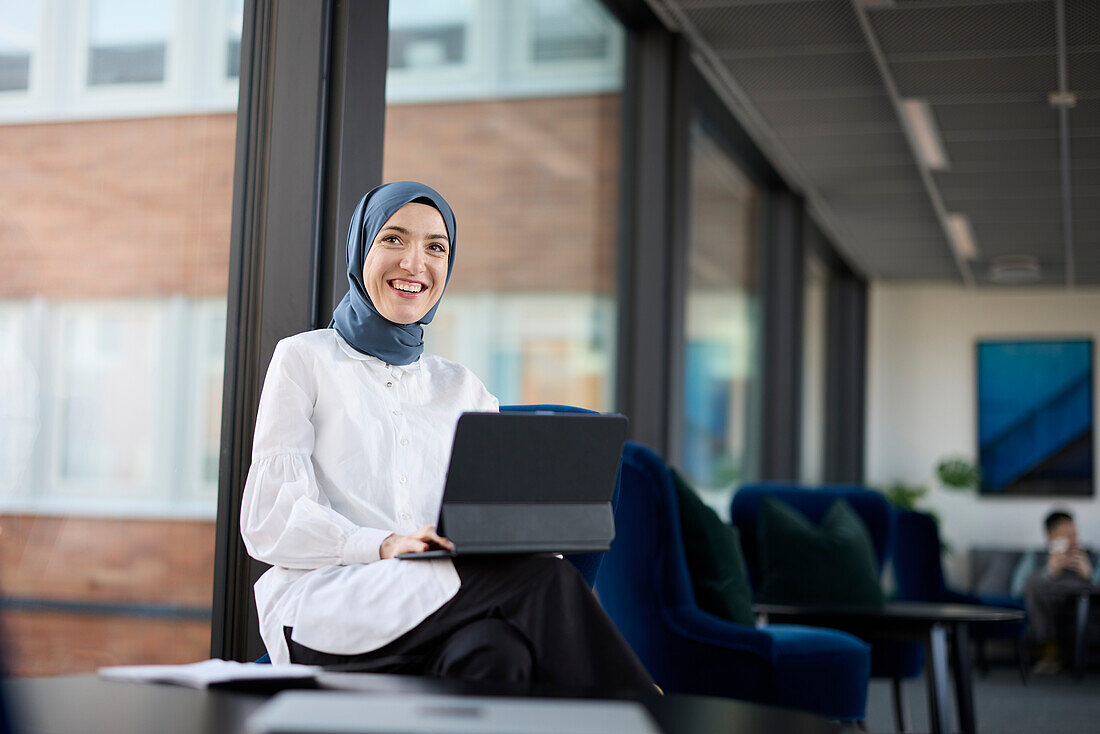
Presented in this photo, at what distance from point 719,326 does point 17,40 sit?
4.03 meters

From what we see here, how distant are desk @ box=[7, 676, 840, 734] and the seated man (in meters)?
6.80

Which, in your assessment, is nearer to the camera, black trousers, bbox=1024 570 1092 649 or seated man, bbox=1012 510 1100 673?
seated man, bbox=1012 510 1100 673

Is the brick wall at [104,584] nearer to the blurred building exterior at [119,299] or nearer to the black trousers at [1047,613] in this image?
the blurred building exterior at [119,299]

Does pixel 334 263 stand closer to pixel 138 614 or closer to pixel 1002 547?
pixel 138 614

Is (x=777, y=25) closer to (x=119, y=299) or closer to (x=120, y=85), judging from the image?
(x=120, y=85)

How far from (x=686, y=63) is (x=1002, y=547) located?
5428mm

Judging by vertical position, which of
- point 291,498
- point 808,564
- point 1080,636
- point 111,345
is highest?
point 111,345

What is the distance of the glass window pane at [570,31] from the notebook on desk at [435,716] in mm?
2913

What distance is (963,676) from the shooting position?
3.80 m

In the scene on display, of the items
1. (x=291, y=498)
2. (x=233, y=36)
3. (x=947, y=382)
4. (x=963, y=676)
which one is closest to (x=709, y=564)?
(x=963, y=676)

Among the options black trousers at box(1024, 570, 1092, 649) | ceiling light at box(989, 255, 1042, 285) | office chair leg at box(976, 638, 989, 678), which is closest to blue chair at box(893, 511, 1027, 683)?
office chair leg at box(976, 638, 989, 678)

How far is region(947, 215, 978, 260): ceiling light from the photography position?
22.5 ft

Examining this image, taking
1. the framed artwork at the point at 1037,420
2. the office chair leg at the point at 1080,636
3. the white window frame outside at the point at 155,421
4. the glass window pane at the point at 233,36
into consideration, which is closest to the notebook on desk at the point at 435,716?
the white window frame outside at the point at 155,421

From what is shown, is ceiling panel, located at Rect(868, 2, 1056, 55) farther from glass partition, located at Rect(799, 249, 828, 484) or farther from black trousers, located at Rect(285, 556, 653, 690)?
black trousers, located at Rect(285, 556, 653, 690)
